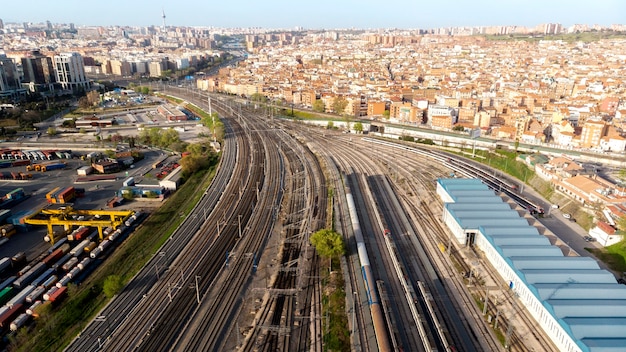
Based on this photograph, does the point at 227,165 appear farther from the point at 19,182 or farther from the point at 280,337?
the point at 280,337

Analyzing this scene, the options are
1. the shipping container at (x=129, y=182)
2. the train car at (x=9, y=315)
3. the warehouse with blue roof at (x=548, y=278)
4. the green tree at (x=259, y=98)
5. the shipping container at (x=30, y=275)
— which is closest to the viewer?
the warehouse with blue roof at (x=548, y=278)

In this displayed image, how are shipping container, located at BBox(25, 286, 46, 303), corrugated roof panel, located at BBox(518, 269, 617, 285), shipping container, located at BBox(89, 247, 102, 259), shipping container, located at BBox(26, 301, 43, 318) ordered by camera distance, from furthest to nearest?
shipping container, located at BBox(89, 247, 102, 259) < shipping container, located at BBox(25, 286, 46, 303) < shipping container, located at BBox(26, 301, 43, 318) < corrugated roof panel, located at BBox(518, 269, 617, 285)

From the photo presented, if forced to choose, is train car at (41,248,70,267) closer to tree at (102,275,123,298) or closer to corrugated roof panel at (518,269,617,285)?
tree at (102,275,123,298)

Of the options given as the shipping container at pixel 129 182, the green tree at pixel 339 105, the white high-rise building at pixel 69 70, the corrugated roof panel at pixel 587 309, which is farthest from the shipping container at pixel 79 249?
the white high-rise building at pixel 69 70

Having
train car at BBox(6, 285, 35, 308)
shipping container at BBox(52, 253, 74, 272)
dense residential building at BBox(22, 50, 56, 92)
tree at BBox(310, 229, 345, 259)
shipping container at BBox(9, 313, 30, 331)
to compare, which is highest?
dense residential building at BBox(22, 50, 56, 92)

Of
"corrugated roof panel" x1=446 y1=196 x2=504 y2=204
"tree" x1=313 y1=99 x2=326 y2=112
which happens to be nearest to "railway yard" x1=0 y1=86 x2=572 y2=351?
"corrugated roof panel" x1=446 y1=196 x2=504 y2=204

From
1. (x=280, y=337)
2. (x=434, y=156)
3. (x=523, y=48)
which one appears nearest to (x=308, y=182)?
(x=434, y=156)

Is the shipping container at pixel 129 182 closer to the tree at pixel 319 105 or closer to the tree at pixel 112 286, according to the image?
the tree at pixel 112 286

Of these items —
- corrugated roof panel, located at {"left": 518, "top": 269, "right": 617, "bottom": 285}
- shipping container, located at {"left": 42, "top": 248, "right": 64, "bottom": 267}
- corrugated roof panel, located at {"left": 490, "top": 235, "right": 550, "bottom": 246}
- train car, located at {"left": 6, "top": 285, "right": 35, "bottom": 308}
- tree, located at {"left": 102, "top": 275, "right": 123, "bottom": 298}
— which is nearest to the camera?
corrugated roof panel, located at {"left": 518, "top": 269, "right": 617, "bottom": 285}
